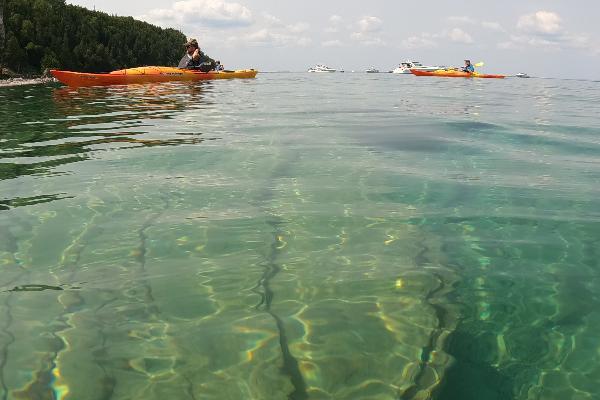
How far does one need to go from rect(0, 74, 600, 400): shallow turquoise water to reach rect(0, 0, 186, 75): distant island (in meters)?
37.5

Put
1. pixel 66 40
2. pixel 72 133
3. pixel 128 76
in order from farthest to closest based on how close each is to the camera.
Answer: pixel 66 40, pixel 128 76, pixel 72 133

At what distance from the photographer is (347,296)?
291 cm

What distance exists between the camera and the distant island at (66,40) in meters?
38.6

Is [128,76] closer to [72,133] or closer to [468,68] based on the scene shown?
[72,133]

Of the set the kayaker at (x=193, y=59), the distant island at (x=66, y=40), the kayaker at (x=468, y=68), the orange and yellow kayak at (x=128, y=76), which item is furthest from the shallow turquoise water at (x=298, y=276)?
the kayaker at (x=468, y=68)

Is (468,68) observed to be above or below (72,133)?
above

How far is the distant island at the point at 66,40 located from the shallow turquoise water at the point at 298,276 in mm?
37530

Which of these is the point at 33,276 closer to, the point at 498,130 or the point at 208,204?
the point at 208,204

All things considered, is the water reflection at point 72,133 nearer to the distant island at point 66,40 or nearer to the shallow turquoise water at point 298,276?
the shallow turquoise water at point 298,276

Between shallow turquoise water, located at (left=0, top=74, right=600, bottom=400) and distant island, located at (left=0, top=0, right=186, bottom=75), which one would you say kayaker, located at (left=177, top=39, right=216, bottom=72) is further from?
shallow turquoise water, located at (left=0, top=74, right=600, bottom=400)

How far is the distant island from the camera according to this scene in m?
38.6

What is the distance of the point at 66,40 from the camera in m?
42.5

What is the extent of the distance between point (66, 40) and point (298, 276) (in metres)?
47.8

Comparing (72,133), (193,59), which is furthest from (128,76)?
(72,133)
